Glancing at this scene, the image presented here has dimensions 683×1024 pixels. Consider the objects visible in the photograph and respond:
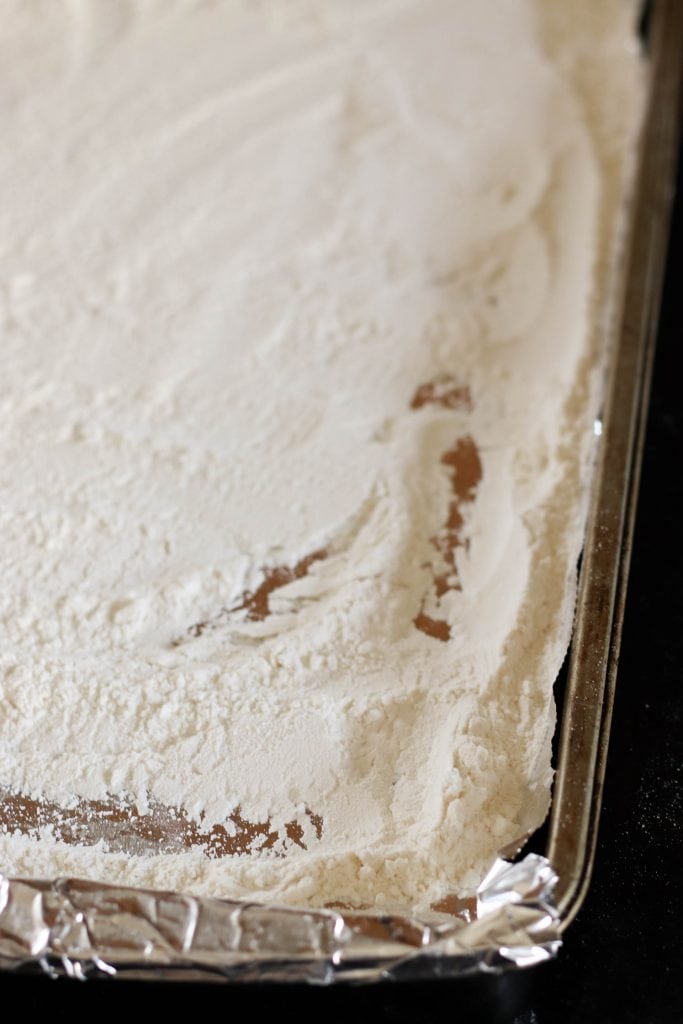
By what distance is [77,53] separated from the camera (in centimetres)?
147

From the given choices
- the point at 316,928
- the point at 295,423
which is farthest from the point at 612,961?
the point at 295,423

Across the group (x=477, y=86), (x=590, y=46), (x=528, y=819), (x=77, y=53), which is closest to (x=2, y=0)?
(x=77, y=53)

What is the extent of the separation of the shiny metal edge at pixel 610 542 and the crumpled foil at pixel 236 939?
60mm

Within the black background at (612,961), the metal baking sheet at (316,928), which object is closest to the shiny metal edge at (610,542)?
the metal baking sheet at (316,928)

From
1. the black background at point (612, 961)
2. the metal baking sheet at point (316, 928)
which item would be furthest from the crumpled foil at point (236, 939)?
the black background at point (612, 961)

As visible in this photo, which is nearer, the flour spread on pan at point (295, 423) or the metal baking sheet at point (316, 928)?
the metal baking sheet at point (316, 928)

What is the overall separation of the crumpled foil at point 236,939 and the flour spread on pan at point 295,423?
7 cm

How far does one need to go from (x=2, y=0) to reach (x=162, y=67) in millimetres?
294

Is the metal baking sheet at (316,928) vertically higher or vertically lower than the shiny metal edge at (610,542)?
lower

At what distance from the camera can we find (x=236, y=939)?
0.71 meters

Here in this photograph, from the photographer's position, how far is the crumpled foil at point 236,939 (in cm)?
71

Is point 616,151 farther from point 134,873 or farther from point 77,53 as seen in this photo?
point 134,873

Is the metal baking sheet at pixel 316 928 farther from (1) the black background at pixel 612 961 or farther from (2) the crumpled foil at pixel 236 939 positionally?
(1) the black background at pixel 612 961

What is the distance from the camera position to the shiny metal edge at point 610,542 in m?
0.78
